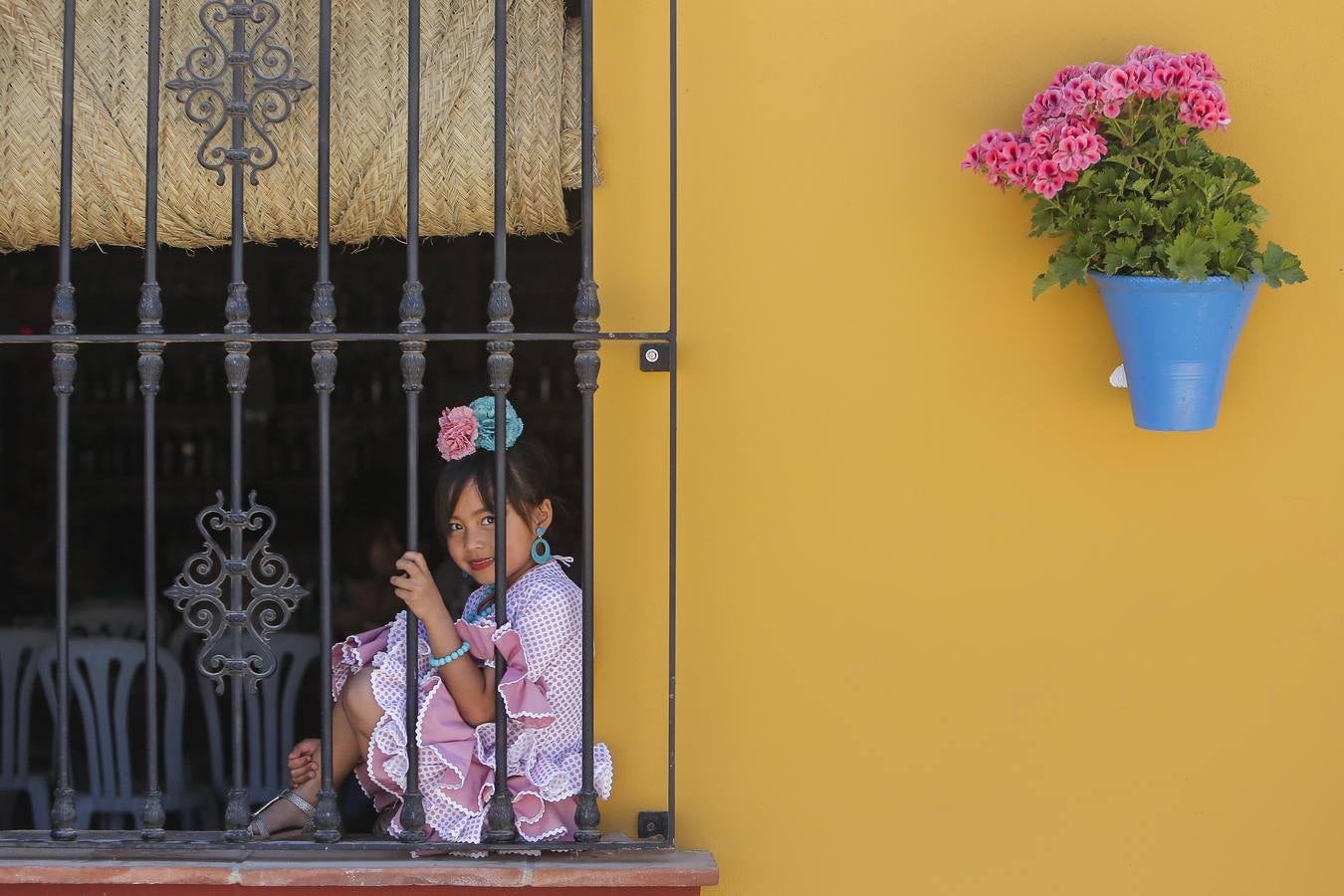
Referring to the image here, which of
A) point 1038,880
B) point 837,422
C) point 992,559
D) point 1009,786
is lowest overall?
point 1038,880

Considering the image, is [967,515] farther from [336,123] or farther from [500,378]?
[336,123]

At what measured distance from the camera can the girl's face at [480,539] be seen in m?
3.16

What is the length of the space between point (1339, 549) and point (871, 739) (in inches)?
38.9

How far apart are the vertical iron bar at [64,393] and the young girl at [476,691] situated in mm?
370

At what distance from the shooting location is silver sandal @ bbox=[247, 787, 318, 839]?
2.97 metres

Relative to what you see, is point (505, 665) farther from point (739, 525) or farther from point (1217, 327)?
point (1217, 327)

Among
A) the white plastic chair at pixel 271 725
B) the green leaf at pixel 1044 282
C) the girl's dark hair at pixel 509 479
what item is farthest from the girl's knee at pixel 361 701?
the green leaf at pixel 1044 282

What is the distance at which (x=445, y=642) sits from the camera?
2.88 metres

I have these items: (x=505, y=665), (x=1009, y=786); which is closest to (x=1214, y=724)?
(x=1009, y=786)

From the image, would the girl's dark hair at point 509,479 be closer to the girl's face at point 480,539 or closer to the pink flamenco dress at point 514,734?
the girl's face at point 480,539

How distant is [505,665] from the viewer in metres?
2.96

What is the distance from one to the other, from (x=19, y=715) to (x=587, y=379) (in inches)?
84.9

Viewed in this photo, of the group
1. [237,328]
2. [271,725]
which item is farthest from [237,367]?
[271,725]

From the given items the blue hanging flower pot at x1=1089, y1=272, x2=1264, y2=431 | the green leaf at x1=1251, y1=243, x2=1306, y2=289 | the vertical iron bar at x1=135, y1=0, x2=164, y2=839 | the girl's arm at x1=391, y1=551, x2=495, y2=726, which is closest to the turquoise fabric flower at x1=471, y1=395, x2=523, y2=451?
the girl's arm at x1=391, y1=551, x2=495, y2=726
